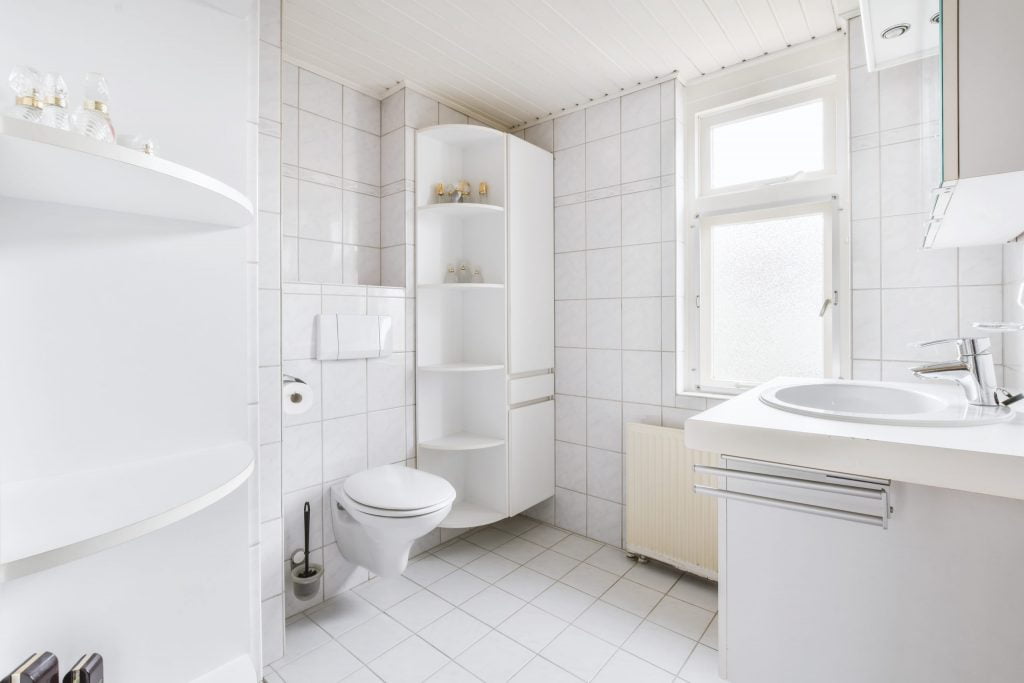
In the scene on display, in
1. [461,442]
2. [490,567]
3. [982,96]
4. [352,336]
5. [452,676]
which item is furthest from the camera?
[461,442]

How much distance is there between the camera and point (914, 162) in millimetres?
1652

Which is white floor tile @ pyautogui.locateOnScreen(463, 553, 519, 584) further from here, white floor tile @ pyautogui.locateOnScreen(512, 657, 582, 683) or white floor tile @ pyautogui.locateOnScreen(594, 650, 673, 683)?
white floor tile @ pyautogui.locateOnScreen(594, 650, 673, 683)

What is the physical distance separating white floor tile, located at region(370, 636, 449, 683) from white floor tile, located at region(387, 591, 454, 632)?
10 cm

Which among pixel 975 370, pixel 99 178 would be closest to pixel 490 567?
pixel 975 370

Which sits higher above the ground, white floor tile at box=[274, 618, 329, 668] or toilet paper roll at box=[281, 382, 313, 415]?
toilet paper roll at box=[281, 382, 313, 415]

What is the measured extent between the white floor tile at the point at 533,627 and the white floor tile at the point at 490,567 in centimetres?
28

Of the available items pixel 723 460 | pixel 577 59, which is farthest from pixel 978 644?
pixel 577 59

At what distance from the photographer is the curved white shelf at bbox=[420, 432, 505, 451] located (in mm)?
2232

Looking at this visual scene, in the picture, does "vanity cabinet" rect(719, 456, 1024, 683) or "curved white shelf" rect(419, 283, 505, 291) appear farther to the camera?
"curved white shelf" rect(419, 283, 505, 291)

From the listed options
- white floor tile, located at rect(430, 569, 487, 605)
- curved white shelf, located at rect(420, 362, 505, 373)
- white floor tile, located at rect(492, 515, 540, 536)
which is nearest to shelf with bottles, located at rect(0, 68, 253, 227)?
curved white shelf, located at rect(420, 362, 505, 373)

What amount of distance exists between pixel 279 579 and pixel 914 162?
2668mm

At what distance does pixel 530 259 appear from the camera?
245 centimetres

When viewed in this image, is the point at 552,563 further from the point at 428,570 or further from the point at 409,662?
the point at 409,662

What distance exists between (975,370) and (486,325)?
180 centimetres
